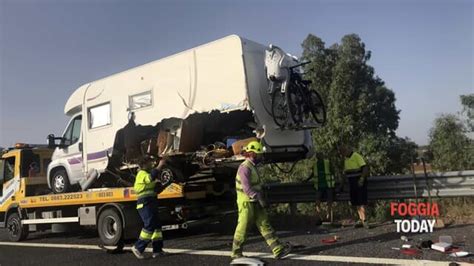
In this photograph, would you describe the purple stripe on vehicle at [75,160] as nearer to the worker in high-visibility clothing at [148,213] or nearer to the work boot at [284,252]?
the worker in high-visibility clothing at [148,213]

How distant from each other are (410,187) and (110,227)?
5.78 metres

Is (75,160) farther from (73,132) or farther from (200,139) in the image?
(200,139)

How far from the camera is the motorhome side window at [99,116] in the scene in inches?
396

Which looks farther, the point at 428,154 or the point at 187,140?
the point at 428,154

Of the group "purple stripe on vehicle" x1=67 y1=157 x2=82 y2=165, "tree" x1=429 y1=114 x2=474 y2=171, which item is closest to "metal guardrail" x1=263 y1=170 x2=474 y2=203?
"purple stripe on vehicle" x1=67 y1=157 x2=82 y2=165

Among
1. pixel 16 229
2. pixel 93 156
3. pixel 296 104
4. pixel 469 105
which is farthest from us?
pixel 469 105

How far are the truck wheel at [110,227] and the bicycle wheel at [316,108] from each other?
4.13 metres

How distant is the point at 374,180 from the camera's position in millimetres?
9383

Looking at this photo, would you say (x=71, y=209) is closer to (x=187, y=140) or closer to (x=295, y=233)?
(x=187, y=140)

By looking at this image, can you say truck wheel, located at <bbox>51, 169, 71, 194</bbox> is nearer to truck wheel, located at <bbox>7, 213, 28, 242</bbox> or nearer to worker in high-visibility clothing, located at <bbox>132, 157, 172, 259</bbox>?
truck wheel, located at <bbox>7, 213, 28, 242</bbox>

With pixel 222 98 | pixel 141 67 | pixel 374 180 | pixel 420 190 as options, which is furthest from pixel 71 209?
pixel 420 190

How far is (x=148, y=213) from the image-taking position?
7.74m

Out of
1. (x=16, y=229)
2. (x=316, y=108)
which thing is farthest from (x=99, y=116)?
(x=316, y=108)

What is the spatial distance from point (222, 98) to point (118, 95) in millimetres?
2648
